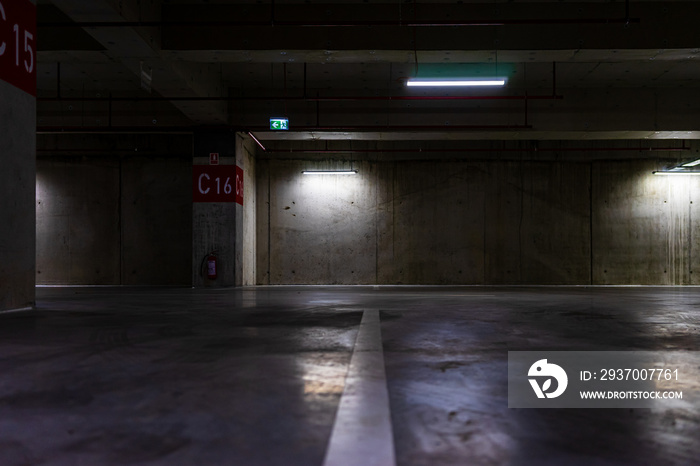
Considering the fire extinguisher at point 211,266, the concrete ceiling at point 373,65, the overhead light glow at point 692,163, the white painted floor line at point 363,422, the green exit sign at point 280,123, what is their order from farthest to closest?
the overhead light glow at point 692,163 → the fire extinguisher at point 211,266 → the green exit sign at point 280,123 → the concrete ceiling at point 373,65 → the white painted floor line at point 363,422

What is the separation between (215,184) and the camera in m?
14.6

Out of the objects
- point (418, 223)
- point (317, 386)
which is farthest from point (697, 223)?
point (317, 386)

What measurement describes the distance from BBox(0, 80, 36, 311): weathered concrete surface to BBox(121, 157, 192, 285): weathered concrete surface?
410 inches

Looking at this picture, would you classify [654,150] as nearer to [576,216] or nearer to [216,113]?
[576,216]

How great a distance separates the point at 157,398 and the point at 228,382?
0.37 meters

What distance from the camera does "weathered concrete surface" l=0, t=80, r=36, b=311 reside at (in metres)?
6.01

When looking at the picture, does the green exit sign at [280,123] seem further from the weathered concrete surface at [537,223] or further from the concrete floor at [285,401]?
the concrete floor at [285,401]

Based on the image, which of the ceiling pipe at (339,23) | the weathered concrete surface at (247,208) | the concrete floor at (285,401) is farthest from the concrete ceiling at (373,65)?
the concrete floor at (285,401)

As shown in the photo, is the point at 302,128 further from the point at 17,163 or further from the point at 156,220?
the point at 17,163

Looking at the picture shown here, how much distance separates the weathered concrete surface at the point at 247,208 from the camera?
50.3 ft

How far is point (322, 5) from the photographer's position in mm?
10016

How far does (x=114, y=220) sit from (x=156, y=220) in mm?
1402

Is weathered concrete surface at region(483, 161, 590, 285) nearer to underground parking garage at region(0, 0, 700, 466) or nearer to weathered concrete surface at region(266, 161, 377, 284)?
underground parking garage at region(0, 0, 700, 466)

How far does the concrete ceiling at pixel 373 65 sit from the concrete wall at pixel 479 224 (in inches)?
111
